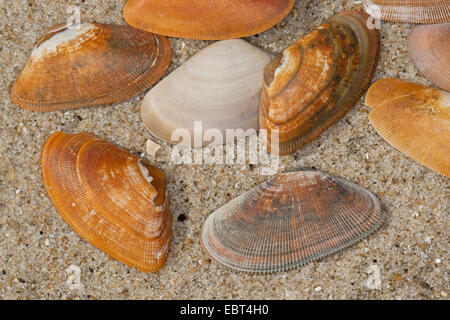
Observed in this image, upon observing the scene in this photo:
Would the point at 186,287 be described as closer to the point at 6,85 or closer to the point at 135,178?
A: the point at 135,178

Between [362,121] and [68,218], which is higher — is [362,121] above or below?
above

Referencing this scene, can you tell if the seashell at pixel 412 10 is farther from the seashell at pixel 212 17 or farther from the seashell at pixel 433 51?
the seashell at pixel 212 17

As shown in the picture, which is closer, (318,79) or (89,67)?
(318,79)

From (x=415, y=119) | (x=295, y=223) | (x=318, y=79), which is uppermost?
(x=318, y=79)

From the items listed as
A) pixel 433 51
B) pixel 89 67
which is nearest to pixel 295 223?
pixel 433 51

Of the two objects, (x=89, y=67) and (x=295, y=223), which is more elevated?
(x=89, y=67)

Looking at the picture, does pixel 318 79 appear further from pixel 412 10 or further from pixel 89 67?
pixel 89 67

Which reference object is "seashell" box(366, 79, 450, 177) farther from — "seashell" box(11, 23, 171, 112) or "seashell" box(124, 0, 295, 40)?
"seashell" box(11, 23, 171, 112)

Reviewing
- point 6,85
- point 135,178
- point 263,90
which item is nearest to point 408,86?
point 263,90
